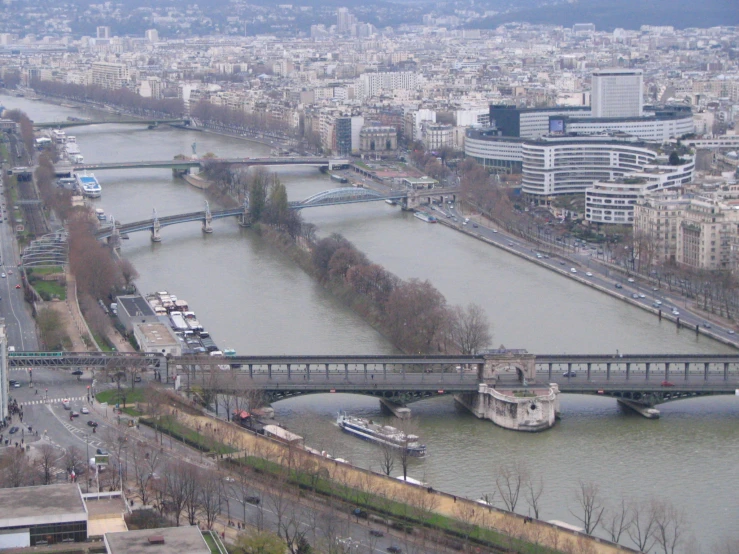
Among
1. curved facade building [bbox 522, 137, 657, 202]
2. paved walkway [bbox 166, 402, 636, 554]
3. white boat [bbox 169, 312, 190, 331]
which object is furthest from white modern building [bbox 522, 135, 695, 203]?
paved walkway [bbox 166, 402, 636, 554]

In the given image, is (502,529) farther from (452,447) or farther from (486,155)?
(486,155)

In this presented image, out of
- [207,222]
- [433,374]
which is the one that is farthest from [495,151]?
[433,374]

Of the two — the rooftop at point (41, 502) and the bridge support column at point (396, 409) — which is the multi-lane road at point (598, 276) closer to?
the bridge support column at point (396, 409)

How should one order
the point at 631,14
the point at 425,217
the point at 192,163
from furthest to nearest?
the point at 631,14, the point at 192,163, the point at 425,217

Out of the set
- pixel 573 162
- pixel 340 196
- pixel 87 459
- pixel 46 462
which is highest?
pixel 573 162

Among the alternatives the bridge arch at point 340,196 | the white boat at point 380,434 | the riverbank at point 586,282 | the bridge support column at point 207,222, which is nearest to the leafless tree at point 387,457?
the white boat at point 380,434

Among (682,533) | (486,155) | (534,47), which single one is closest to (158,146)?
(486,155)

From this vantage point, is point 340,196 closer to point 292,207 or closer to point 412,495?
point 292,207

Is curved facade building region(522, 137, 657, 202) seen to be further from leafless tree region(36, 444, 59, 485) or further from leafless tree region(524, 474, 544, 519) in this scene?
leafless tree region(36, 444, 59, 485)
